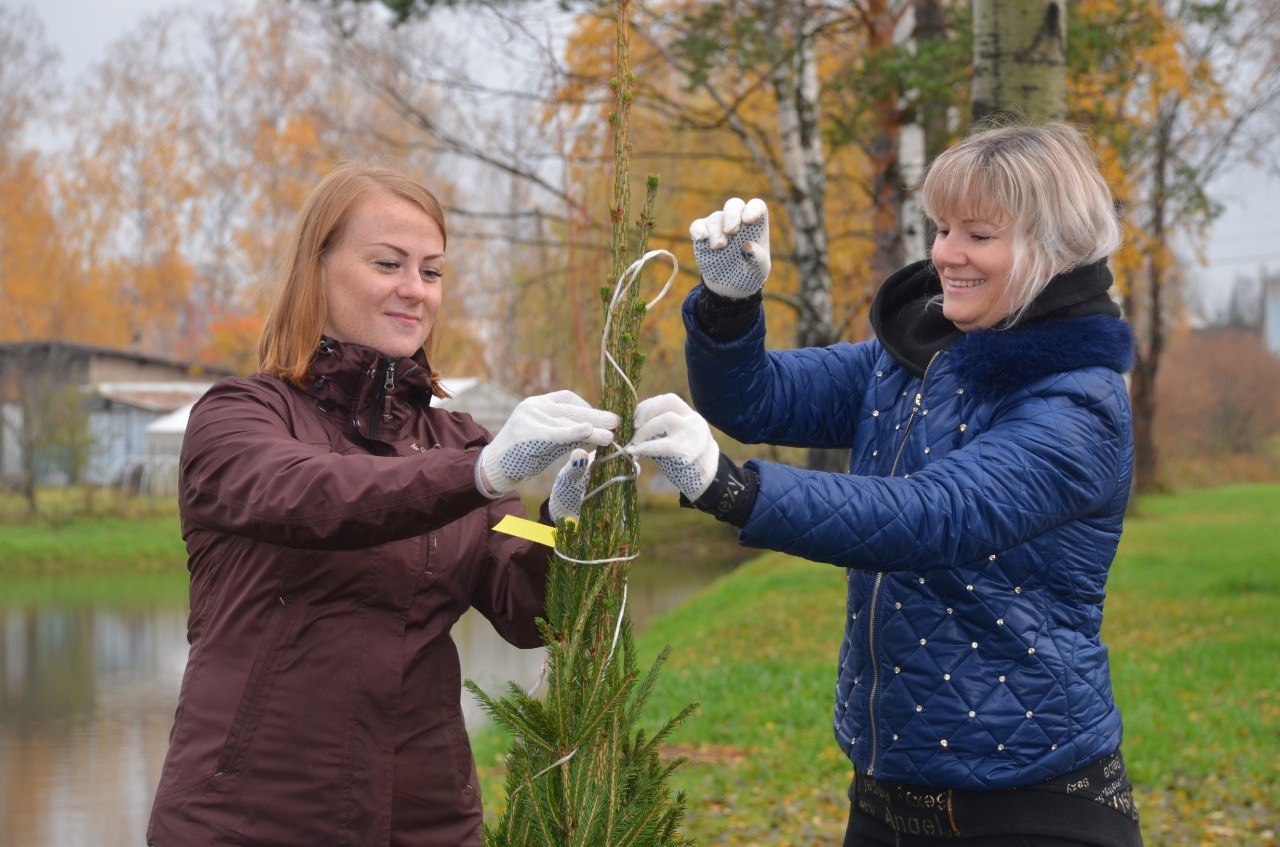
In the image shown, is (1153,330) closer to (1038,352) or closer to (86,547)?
(86,547)

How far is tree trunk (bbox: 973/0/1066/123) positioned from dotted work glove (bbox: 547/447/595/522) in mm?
4334

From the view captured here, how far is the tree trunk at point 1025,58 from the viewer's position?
610cm

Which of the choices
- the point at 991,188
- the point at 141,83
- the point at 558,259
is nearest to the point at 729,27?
the point at 558,259

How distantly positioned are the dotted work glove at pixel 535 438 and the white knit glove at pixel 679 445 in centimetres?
7

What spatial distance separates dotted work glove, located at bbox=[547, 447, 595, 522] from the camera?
2.34 meters

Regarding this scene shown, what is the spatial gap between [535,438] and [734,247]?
632 millimetres

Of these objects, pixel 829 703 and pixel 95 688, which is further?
pixel 95 688

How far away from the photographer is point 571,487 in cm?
246

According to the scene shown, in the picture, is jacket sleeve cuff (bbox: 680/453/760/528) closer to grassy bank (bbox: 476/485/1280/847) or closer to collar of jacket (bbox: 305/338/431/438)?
collar of jacket (bbox: 305/338/431/438)

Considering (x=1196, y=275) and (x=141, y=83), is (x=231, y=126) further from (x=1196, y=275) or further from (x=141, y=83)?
(x=1196, y=275)

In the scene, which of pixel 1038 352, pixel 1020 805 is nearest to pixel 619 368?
pixel 1038 352

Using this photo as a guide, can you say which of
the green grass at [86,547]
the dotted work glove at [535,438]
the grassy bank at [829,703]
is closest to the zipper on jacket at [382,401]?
the dotted work glove at [535,438]

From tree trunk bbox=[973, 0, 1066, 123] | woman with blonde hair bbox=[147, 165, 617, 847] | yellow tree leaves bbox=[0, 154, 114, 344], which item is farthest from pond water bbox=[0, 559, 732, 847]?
yellow tree leaves bbox=[0, 154, 114, 344]

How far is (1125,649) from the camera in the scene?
9969 mm
